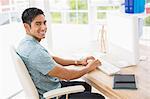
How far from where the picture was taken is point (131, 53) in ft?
6.70

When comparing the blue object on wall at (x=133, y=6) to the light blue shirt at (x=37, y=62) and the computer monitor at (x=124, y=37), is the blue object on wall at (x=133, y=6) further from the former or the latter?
the light blue shirt at (x=37, y=62)

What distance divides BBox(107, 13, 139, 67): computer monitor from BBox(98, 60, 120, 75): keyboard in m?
0.10

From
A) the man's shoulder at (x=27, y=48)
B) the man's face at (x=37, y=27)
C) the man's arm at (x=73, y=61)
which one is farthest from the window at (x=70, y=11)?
the man's shoulder at (x=27, y=48)

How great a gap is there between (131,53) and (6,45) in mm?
1780

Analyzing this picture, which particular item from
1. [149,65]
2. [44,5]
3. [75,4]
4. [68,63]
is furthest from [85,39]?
[149,65]

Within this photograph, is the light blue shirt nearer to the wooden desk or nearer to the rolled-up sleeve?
the rolled-up sleeve

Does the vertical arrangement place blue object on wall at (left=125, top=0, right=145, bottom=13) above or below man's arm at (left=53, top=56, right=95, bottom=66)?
above

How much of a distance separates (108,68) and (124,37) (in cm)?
29

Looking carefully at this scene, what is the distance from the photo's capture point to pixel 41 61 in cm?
185

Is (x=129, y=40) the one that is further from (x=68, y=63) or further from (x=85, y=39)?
(x=85, y=39)

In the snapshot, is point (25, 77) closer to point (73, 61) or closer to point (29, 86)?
point (29, 86)

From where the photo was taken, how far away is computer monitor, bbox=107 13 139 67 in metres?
1.96

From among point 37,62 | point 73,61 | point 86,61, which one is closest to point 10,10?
point 73,61

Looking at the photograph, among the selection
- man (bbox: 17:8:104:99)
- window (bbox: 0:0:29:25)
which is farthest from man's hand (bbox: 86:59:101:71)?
window (bbox: 0:0:29:25)
